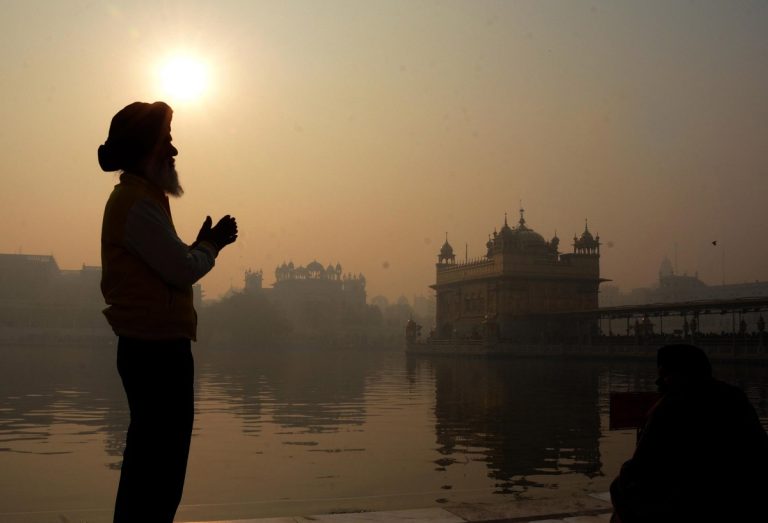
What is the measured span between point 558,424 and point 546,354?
39419mm

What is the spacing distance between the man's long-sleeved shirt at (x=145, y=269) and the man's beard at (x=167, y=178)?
5.4 inches

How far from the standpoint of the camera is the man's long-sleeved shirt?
294cm

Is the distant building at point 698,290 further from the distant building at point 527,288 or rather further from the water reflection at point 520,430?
the water reflection at point 520,430

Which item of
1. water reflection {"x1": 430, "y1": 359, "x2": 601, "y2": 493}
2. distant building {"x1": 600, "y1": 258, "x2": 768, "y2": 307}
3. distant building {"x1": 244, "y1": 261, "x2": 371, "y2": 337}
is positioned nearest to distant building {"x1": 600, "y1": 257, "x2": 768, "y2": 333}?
distant building {"x1": 600, "y1": 258, "x2": 768, "y2": 307}

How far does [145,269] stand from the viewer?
2.97 meters

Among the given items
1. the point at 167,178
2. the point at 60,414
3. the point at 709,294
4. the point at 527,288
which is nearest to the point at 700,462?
the point at 167,178

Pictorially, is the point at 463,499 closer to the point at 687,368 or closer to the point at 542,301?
the point at 687,368

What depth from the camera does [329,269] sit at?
158m

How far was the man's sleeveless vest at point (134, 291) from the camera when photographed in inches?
116

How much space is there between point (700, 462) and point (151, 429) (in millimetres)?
1966

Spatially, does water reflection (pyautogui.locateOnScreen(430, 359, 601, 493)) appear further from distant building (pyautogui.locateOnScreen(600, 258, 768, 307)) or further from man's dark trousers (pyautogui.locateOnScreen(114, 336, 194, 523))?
distant building (pyautogui.locateOnScreen(600, 258, 768, 307))

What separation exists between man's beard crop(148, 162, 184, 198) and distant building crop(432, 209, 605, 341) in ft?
179

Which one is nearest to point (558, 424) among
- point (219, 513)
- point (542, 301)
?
point (219, 513)

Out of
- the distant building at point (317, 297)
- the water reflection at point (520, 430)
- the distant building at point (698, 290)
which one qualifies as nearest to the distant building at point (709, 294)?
the distant building at point (698, 290)
